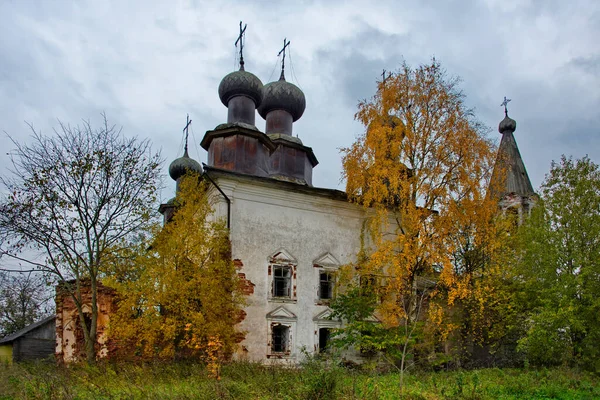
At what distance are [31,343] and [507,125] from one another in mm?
30263

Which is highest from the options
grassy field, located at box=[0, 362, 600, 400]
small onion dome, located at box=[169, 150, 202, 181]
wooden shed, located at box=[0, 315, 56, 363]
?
small onion dome, located at box=[169, 150, 202, 181]

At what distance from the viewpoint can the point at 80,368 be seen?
13406 millimetres

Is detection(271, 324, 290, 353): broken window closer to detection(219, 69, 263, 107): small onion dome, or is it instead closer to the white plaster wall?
the white plaster wall

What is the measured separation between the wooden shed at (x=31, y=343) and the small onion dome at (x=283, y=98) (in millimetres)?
17425

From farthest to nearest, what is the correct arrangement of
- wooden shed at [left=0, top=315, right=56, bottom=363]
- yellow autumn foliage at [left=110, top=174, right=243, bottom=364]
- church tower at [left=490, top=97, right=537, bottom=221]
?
1. wooden shed at [left=0, top=315, right=56, bottom=363]
2. church tower at [left=490, top=97, right=537, bottom=221]
3. yellow autumn foliage at [left=110, top=174, right=243, bottom=364]

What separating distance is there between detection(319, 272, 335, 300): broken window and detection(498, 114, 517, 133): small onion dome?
56.1 feet

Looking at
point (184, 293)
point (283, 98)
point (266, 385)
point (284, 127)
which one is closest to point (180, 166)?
point (284, 127)

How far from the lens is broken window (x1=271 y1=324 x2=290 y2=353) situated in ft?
53.2

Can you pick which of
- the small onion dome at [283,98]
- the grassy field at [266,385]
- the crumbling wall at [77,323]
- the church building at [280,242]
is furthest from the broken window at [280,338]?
the small onion dome at [283,98]

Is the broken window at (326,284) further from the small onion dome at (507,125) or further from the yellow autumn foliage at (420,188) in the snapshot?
the small onion dome at (507,125)

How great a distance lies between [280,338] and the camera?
16.5 m

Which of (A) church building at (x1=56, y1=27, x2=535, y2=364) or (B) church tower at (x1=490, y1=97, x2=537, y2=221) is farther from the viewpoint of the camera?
(B) church tower at (x1=490, y1=97, x2=537, y2=221)

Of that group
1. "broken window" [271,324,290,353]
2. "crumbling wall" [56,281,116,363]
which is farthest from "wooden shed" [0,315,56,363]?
"broken window" [271,324,290,353]

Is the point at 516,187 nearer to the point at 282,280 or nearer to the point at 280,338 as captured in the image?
the point at 282,280
